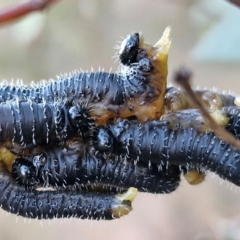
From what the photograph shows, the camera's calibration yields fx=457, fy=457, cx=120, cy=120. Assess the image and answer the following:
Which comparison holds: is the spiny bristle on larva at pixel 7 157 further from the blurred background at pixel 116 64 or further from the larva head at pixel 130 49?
the blurred background at pixel 116 64

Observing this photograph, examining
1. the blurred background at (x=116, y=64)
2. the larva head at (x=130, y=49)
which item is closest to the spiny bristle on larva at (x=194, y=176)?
the larva head at (x=130, y=49)

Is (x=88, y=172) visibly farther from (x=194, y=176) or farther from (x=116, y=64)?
(x=116, y=64)

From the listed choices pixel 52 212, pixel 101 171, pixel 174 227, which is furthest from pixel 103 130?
pixel 174 227

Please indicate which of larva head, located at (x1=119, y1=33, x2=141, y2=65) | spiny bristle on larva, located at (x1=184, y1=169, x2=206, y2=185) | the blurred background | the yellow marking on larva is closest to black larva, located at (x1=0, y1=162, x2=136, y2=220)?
the yellow marking on larva

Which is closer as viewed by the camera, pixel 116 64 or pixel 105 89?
pixel 105 89

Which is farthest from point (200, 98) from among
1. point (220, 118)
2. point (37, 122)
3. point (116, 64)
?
point (116, 64)

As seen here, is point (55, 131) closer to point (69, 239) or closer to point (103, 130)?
point (103, 130)
